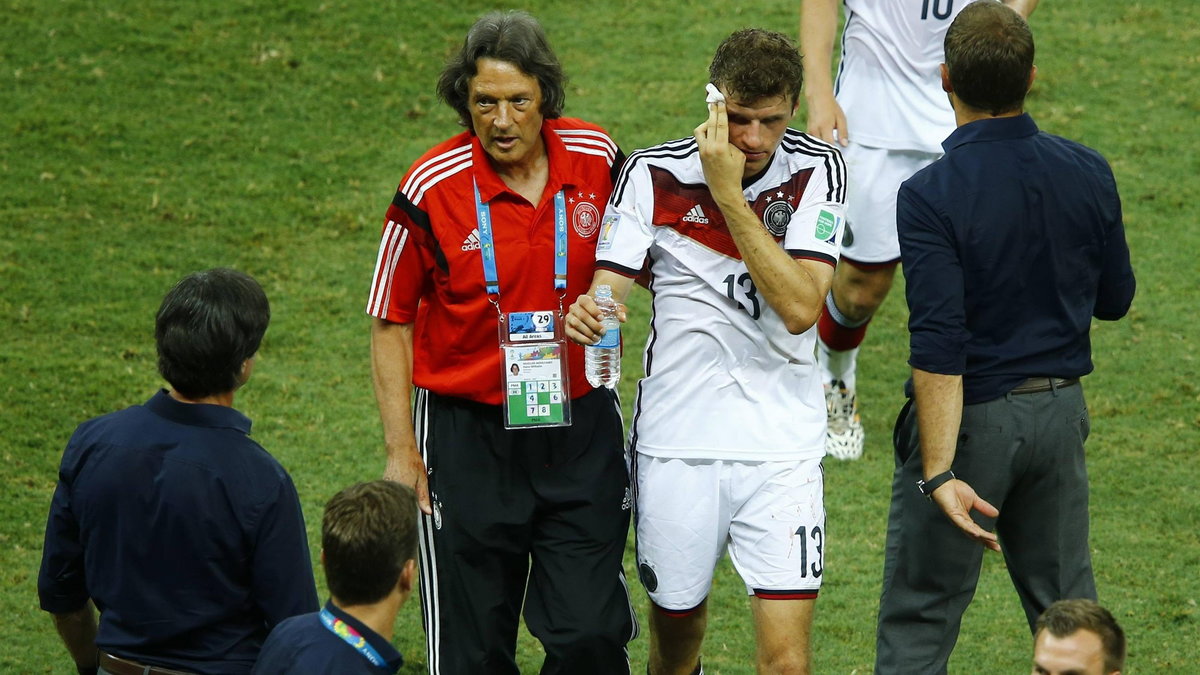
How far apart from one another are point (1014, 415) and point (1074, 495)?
28 centimetres

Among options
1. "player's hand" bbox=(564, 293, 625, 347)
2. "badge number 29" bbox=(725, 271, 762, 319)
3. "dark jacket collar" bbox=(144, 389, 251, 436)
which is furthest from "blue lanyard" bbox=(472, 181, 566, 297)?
"dark jacket collar" bbox=(144, 389, 251, 436)

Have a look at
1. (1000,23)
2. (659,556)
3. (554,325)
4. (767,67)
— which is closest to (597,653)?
(659,556)

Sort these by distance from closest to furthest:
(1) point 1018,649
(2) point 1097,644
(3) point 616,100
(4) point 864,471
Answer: (2) point 1097,644, (1) point 1018,649, (4) point 864,471, (3) point 616,100

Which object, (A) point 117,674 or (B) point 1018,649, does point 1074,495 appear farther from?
(A) point 117,674

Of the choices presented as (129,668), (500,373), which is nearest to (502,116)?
(500,373)

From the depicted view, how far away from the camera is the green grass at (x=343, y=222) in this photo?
5.55 metres

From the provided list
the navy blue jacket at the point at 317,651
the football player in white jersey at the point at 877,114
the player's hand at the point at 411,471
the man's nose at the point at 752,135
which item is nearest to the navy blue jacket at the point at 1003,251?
the man's nose at the point at 752,135

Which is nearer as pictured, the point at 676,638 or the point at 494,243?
the point at 494,243

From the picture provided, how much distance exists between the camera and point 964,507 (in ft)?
12.5

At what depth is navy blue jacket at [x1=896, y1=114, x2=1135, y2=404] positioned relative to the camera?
3.79m

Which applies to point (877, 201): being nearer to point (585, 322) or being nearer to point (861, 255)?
point (861, 255)

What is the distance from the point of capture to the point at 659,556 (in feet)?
13.5

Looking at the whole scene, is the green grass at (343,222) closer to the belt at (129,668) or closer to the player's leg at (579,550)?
the player's leg at (579,550)

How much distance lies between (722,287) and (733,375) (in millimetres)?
234
